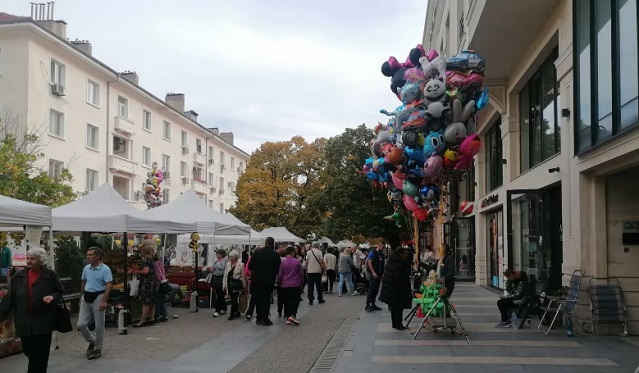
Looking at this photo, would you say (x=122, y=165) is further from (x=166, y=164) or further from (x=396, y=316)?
(x=396, y=316)

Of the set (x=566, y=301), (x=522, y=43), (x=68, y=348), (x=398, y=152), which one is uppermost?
(x=522, y=43)

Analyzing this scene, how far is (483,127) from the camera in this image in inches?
881

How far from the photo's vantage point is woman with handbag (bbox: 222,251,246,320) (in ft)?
47.6

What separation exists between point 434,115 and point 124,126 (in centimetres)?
2826

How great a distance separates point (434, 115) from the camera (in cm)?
1175

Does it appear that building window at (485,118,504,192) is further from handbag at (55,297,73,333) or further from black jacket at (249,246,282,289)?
handbag at (55,297,73,333)

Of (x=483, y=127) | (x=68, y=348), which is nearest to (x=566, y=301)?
(x=68, y=348)

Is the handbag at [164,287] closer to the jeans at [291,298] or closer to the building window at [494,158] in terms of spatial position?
the jeans at [291,298]

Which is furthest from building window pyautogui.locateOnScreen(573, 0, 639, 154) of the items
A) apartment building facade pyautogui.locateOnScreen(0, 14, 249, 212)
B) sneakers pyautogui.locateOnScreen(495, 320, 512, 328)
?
apartment building facade pyautogui.locateOnScreen(0, 14, 249, 212)

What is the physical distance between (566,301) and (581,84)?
12.9 ft

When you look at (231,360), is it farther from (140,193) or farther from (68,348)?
(140,193)

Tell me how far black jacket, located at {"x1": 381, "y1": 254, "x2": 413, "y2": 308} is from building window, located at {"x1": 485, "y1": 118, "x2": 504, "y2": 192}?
9.30 m

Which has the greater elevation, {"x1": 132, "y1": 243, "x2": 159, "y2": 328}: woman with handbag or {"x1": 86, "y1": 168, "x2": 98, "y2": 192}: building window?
{"x1": 86, "y1": 168, "x2": 98, "y2": 192}: building window

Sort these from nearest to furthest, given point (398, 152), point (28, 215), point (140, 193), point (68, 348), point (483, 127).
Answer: point (28, 215) < point (68, 348) < point (398, 152) < point (483, 127) < point (140, 193)
